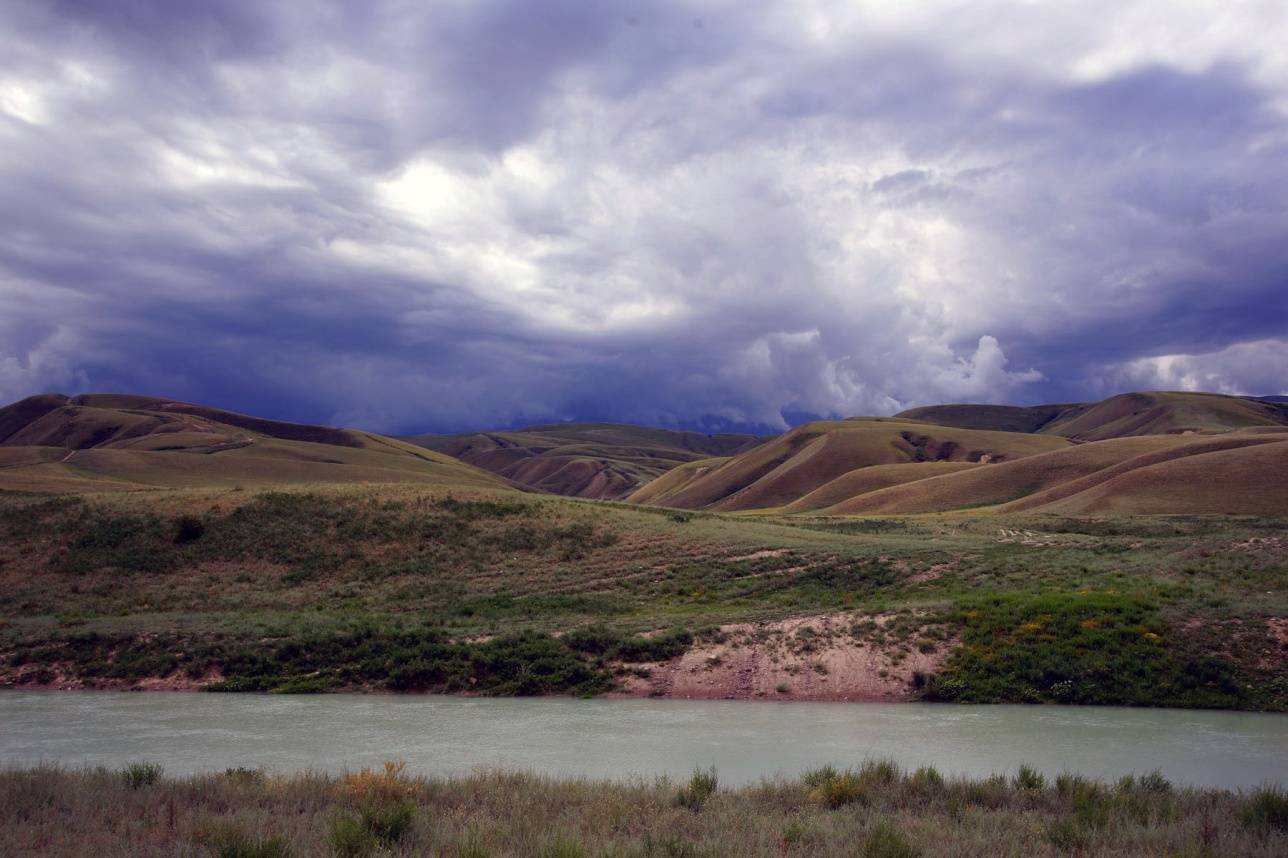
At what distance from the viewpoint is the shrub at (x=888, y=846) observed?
8.21 m

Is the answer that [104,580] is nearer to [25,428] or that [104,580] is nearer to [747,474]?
[747,474]

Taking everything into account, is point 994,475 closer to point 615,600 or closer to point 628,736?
point 615,600

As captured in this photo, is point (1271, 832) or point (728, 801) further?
point (728, 801)

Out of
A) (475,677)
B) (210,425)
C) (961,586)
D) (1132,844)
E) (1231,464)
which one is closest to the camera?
(1132,844)

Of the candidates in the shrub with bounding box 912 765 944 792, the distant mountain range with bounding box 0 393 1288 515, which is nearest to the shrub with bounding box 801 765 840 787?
the shrub with bounding box 912 765 944 792

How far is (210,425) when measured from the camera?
190250 mm

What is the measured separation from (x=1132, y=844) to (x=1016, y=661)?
586 inches

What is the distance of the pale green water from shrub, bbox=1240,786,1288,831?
164 inches

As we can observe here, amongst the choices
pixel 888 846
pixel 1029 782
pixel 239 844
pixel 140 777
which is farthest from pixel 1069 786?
pixel 140 777

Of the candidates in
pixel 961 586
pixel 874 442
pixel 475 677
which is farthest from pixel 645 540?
pixel 874 442

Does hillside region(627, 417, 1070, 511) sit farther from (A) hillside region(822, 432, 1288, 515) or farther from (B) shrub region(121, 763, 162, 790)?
(B) shrub region(121, 763, 162, 790)

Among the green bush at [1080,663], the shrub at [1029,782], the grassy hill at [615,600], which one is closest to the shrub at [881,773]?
the shrub at [1029,782]

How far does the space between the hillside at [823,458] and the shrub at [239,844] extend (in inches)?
5221

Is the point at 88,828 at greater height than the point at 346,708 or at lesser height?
greater
